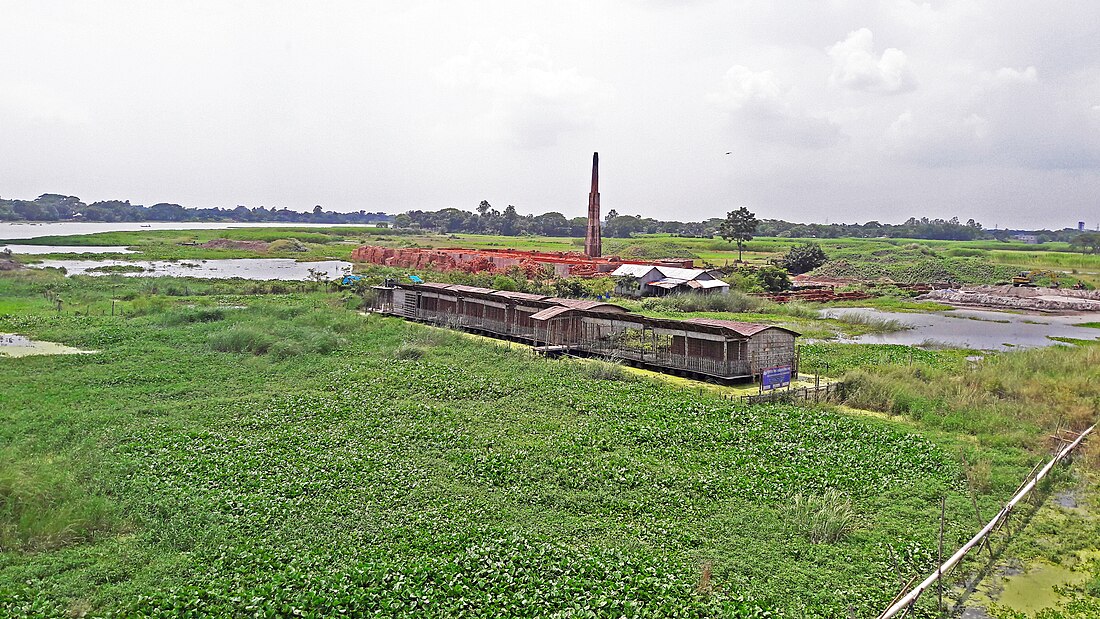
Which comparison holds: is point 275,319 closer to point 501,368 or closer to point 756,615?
point 501,368

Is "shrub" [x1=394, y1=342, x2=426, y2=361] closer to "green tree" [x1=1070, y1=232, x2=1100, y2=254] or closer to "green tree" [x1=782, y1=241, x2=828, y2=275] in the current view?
"green tree" [x1=782, y1=241, x2=828, y2=275]

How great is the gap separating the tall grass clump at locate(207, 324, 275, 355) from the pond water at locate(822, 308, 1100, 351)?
96.4ft

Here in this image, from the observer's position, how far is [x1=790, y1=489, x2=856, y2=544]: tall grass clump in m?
13.6

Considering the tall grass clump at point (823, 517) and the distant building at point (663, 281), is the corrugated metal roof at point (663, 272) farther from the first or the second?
the tall grass clump at point (823, 517)

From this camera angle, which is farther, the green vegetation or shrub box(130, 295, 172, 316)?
the green vegetation

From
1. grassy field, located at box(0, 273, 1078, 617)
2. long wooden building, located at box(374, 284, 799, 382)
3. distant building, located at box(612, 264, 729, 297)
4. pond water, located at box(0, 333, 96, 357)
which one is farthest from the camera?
distant building, located at box(612, 264, 729, 297)

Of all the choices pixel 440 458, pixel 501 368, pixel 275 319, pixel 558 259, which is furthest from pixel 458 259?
pixel 440 458

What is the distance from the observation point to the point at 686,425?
2052cm

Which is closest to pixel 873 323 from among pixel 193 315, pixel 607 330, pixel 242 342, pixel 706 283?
pixel 706 283

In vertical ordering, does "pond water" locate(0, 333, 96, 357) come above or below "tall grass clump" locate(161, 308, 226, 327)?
below

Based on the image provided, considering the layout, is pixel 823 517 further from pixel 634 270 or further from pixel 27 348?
pixel 634 270

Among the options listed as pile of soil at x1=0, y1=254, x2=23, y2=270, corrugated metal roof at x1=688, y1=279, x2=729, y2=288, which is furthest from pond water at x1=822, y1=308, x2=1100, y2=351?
pile of soil at x1=0, y1=254, x2=23, y2=270

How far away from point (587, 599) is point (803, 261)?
3153 inches

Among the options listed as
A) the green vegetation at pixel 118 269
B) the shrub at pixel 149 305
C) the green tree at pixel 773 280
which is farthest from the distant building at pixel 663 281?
the green vegetation at pixel 118 269
